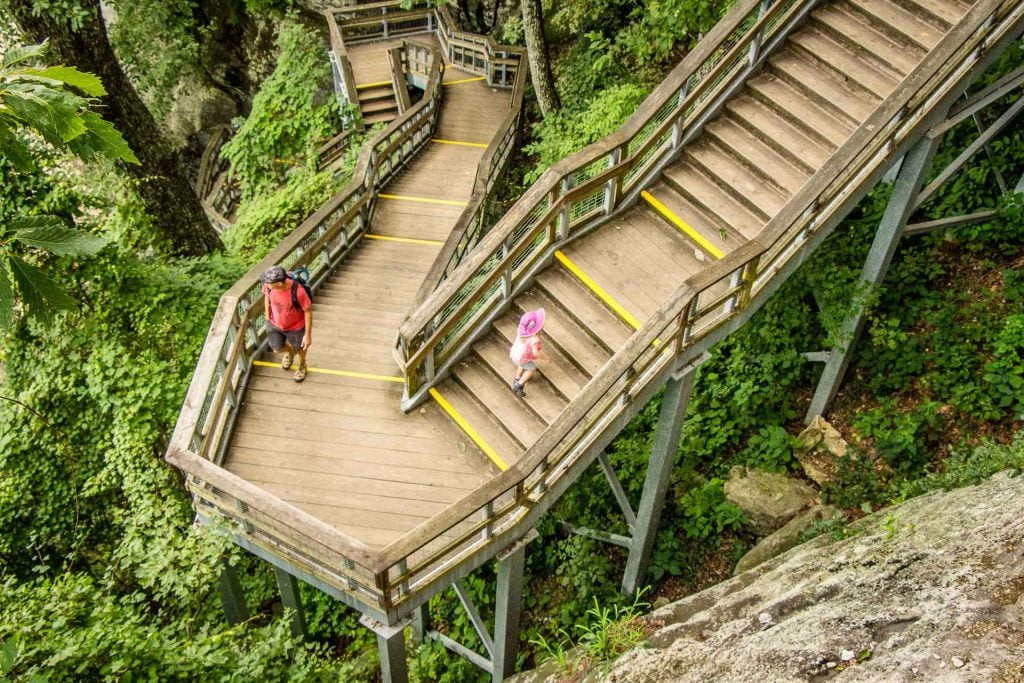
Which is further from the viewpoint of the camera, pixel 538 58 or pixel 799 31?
pixel 538 58

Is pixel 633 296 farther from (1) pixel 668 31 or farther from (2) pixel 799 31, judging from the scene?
(1) pixel 668 31

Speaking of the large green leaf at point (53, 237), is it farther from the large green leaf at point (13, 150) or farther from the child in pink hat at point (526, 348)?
the child in pink hat at point (526, 348)

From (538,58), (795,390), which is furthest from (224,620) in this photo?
(538,58)

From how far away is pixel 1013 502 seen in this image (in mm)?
5992

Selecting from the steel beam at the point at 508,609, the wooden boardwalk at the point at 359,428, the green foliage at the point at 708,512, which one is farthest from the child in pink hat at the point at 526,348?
the green foliage at the point at 708,512

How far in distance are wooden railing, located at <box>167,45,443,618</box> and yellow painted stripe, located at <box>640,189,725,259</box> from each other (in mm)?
4471

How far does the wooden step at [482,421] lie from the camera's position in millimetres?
8352

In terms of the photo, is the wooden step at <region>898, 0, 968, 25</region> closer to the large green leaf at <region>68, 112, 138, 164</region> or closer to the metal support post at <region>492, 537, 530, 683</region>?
the metal support post at <region>492, 537, 530, 683</region>

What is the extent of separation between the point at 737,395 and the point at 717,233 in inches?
126

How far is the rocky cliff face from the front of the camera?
4980mm

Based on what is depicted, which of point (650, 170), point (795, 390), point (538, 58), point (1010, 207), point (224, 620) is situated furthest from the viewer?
point (538, 58)

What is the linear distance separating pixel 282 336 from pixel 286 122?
9.41m

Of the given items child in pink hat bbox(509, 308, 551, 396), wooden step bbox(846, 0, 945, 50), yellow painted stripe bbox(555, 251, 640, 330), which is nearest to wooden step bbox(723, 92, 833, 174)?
wooden step bbox(846, 0, 945, 50)

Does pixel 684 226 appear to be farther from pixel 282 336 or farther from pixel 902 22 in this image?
pixel 282 336
